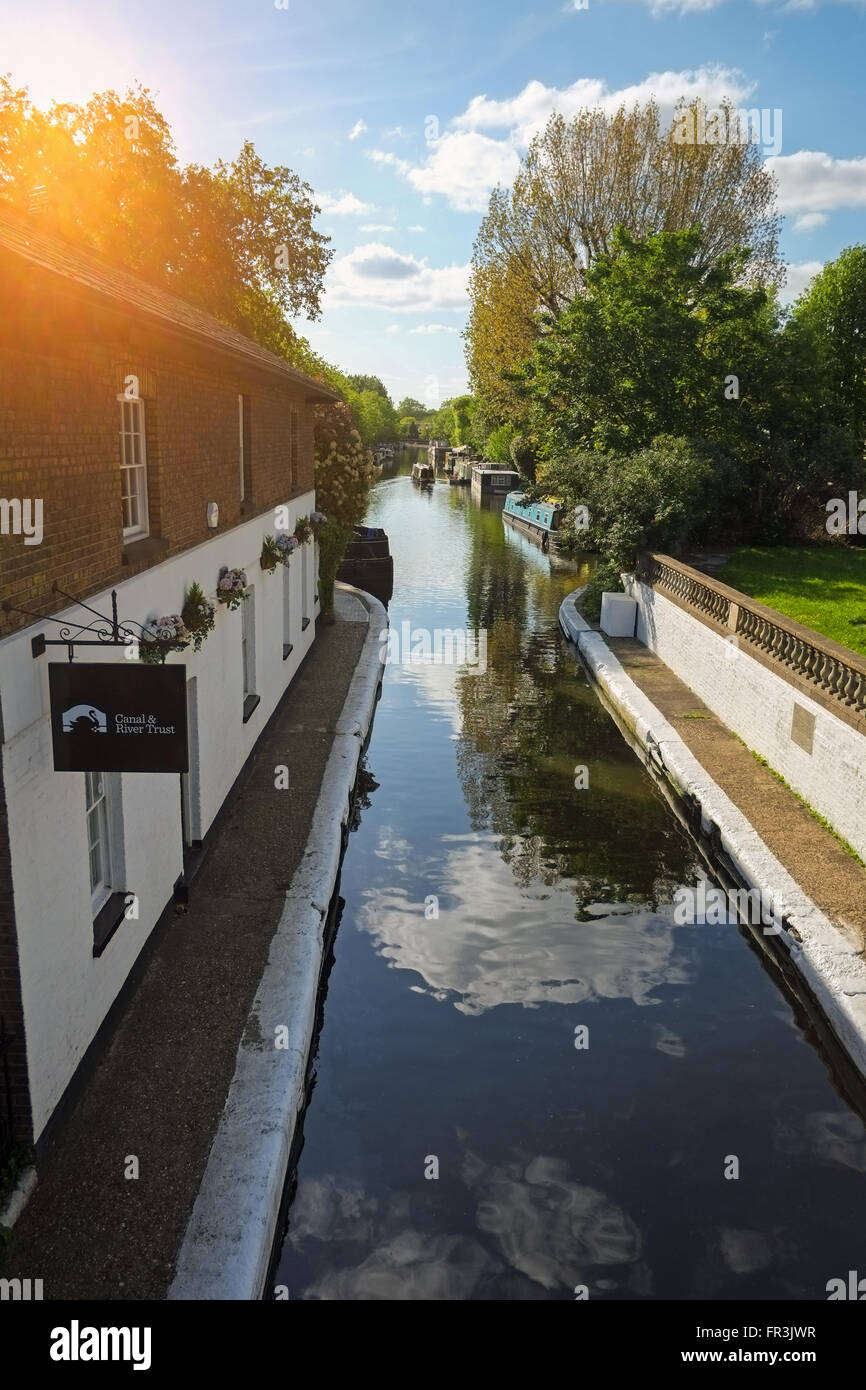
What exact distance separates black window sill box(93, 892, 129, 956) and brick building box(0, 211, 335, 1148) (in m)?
0.02

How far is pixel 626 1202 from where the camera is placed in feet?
19.2

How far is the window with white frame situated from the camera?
25.0ft

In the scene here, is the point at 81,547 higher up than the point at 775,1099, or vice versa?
the point at 81,547

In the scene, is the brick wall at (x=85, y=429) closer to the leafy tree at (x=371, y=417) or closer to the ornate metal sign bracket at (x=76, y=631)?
the ornate metal sign bracket at (x=76, y=631)

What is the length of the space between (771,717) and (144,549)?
8.20 m

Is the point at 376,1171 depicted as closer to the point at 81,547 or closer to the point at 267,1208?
the point at 267,1208

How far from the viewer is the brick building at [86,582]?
494 cm

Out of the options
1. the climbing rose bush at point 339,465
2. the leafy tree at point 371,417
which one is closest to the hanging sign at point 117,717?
the climbing rose bush at point 339,465

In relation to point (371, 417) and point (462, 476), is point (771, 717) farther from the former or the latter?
point (371, 417)

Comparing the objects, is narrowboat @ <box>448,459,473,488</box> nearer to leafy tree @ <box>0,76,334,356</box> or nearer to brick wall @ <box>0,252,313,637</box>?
leafy tree @ <box>0,76,334,356</box>
